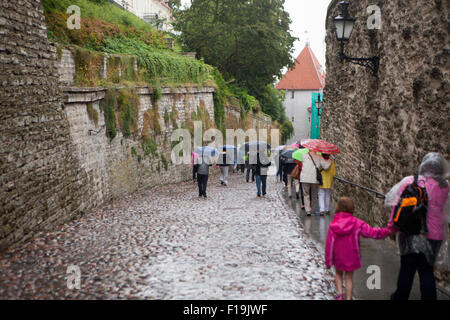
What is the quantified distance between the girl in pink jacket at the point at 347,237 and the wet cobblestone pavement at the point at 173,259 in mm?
677

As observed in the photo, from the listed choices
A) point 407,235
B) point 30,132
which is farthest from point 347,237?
point 30,132

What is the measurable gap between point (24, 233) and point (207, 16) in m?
27.8

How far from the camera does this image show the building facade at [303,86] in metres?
68.6

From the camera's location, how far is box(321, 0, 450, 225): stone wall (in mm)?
6578

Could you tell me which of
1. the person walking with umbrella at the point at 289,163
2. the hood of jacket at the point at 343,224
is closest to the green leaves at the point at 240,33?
the person walking with umbrella at the point at 289,163

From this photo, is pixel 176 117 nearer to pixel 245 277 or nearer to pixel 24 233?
pixel 24 233

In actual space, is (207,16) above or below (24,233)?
above

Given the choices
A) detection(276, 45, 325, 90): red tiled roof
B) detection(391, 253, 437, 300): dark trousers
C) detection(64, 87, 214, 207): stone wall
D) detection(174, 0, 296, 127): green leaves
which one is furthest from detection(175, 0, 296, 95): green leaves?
detection(276, 45, 325, 90): red tiled roof

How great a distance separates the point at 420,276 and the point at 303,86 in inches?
2560

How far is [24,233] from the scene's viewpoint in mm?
8227

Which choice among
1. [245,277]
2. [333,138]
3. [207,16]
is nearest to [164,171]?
[333,138]

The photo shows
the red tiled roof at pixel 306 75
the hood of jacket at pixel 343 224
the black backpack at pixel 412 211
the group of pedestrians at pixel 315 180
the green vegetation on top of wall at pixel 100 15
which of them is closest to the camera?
the black backpack at pixel 412 211

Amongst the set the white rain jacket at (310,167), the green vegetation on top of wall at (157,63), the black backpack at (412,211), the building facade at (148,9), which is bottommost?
the white rain jacket at (310,167)

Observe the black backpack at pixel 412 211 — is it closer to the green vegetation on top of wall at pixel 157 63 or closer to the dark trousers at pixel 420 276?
the dark trousers at pixel 420 276
